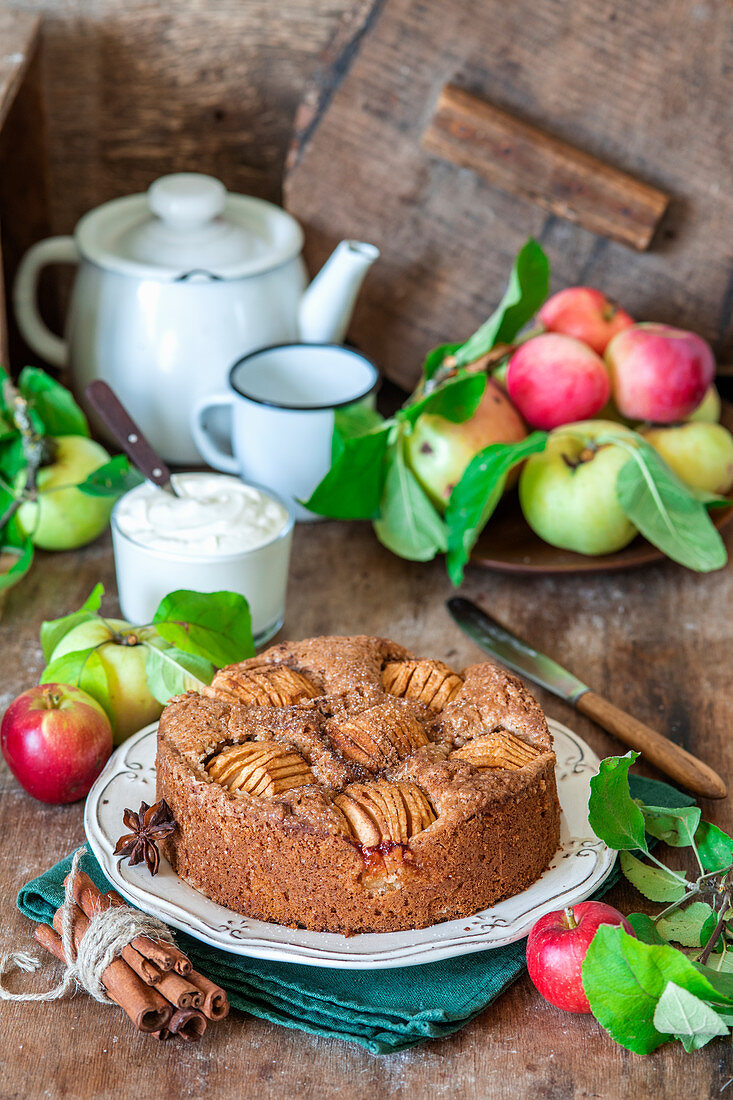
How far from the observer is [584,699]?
3.28ft

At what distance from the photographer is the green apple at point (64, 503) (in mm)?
1205

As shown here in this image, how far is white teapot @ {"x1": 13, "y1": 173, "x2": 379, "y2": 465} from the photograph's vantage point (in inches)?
52.4

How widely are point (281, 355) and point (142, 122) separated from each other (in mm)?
525

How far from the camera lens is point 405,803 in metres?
0.71

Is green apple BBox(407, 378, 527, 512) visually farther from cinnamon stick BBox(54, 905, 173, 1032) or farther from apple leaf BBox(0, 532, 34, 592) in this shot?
cinnamon stick BBox(54, 905, 173, 1032)

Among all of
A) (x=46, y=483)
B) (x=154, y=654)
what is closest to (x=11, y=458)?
(x=46, y=483)

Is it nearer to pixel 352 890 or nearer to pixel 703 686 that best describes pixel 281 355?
pixel 703 686

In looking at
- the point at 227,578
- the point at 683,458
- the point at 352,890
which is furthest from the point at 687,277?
the point at 352,890

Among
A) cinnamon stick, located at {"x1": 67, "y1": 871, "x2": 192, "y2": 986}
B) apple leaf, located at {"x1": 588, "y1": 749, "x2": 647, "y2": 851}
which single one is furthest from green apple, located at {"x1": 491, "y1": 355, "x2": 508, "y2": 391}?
cinnamon stick, located at {"x1": 67, "y1": 871, "x2": 192, "y2": 986}

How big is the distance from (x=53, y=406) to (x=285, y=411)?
0.28 m

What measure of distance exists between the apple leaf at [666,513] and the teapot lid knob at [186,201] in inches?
23.7

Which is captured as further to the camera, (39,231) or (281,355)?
(39,231)

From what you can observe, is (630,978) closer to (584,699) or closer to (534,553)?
(584,699)

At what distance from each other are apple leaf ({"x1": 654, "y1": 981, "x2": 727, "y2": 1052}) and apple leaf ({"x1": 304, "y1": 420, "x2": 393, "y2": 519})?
658mm
